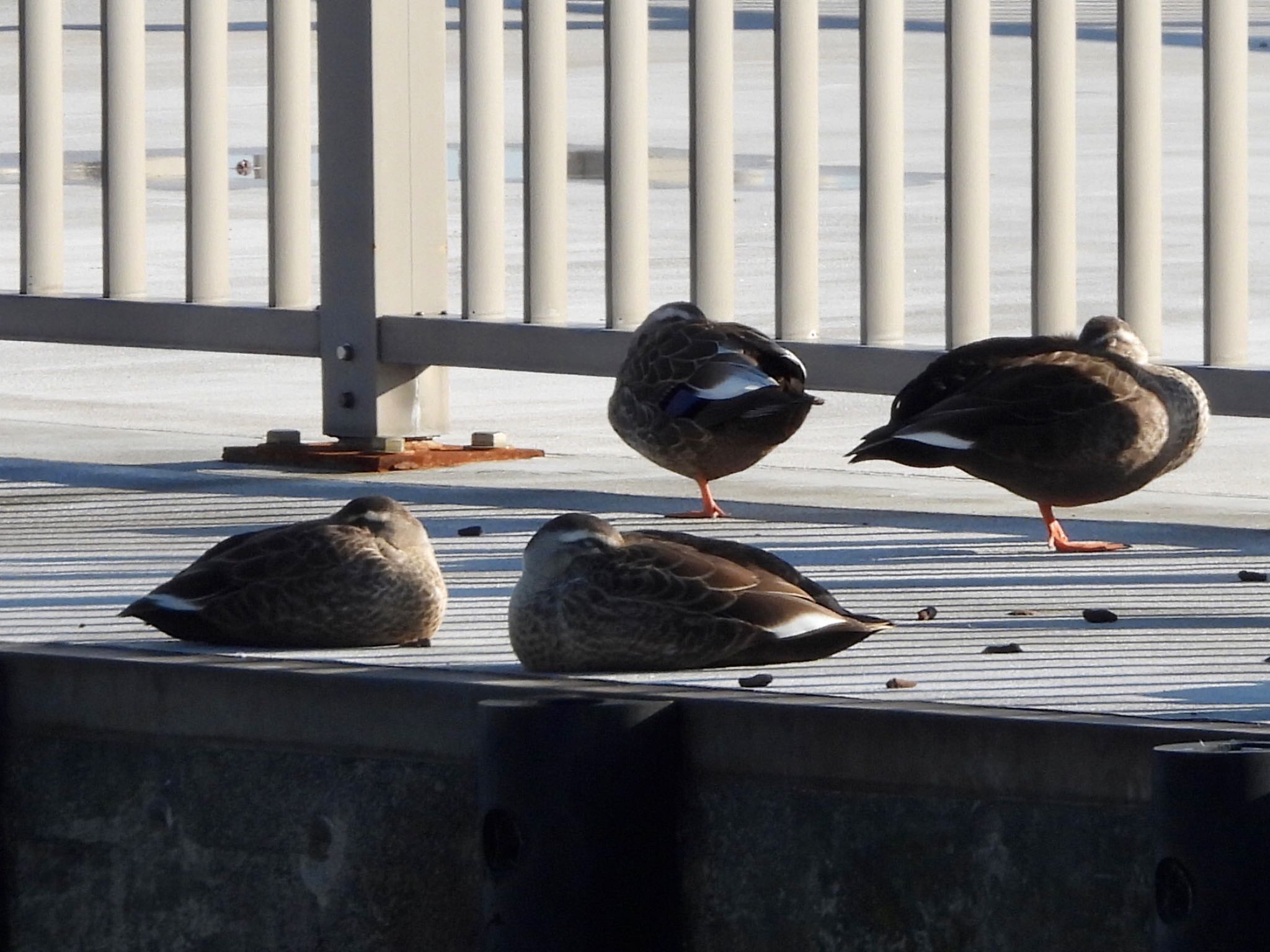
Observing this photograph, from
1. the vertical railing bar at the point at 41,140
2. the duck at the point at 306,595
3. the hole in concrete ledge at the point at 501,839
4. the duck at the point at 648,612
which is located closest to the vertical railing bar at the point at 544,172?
the vertical railing bar at the point at 41,140

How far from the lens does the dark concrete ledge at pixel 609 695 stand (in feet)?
15.1

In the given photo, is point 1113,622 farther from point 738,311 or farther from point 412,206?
point 738,311

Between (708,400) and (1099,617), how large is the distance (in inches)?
80.1

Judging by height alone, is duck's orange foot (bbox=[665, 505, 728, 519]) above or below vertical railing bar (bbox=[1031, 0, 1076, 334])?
below

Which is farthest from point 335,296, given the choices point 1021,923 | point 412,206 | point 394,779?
point 1021,923

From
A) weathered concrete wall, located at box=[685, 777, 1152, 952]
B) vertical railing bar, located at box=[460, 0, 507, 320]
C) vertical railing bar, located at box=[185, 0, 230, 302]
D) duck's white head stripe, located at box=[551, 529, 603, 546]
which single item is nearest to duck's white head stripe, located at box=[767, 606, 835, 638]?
duck's white head stripe, located at box=[551, 529, 603, 546]

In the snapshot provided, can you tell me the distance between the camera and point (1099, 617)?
252 inches

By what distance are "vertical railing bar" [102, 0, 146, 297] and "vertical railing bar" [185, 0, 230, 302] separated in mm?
215

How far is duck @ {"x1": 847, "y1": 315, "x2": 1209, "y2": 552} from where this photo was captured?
757cm

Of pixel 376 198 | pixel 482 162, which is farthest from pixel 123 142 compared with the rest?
pixel 482 162

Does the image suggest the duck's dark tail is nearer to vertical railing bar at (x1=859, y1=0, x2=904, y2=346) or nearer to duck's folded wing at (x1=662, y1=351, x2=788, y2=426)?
duck's folded wing at (x1=662, y1=351, x2=788, y2=426)

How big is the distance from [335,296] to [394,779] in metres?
4.71

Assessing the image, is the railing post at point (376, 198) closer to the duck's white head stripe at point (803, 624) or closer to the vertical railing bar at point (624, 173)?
the vertical railing bar at point (624, 173)

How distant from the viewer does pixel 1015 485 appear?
7.69m
